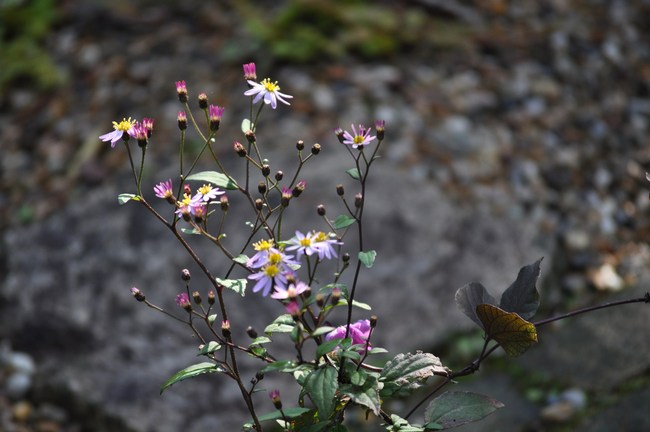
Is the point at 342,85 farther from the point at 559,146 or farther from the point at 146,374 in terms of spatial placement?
the point at 146,374

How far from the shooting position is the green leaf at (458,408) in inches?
48.9

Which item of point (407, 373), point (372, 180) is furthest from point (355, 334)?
point (372, 180)

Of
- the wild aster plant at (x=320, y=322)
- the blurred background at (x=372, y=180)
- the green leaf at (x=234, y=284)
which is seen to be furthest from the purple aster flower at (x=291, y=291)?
the blurred background at (x=372, y=180)

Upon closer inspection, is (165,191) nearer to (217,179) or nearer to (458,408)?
(217,179)

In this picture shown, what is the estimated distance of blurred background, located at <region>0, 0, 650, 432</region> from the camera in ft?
8.45

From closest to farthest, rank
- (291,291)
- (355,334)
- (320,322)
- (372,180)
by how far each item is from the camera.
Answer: (291,291)
(320,322)
(355,334)
(372,180)

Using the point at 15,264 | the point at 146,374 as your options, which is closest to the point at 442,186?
the point at 146,374

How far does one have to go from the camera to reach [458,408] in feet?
4.17

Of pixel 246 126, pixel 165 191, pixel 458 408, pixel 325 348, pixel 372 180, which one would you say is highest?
pixel 372 180

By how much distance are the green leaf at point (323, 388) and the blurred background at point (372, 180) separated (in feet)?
3.69

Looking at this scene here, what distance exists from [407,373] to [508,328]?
18cm

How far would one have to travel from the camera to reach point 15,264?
3076 millimetres

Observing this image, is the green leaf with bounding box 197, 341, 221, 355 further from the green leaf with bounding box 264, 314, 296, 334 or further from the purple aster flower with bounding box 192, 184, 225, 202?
the purple aster flower with bounding box 192, 184, 225, 202

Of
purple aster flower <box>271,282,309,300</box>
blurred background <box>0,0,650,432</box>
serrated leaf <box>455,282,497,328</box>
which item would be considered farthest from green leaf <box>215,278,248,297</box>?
blurred background <box>0,0,650,432</box>
